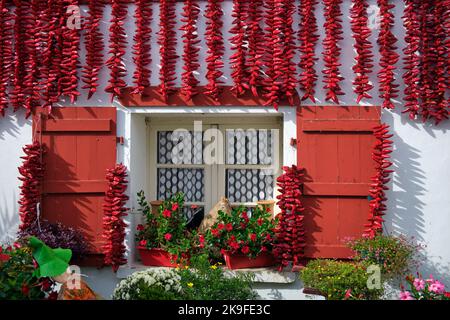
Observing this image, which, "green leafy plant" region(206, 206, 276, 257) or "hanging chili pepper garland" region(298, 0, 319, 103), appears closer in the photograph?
"green leafy plant" region(206, 206, 276, 257)

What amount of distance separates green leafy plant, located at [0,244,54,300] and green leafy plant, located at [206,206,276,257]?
1797mm

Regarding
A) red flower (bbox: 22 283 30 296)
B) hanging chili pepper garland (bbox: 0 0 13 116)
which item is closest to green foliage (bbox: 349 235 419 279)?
red flower (bbox: 22 283 30 296)

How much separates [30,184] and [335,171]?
2.92 metres

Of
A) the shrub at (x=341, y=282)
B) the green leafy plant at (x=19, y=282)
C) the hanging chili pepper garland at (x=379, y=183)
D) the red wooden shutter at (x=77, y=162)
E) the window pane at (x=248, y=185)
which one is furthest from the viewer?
the window pane at (x=248, y=185)

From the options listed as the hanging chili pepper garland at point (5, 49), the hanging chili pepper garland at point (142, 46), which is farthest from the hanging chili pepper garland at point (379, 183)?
the hanging chili pepper garland at point (5, 49)

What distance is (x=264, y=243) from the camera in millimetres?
5020

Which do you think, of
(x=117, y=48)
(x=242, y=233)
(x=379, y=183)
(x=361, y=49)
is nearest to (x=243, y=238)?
(x=242, y=233)

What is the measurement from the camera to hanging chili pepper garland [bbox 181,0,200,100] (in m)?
5.16

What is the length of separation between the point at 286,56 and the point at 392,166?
4.73 feet

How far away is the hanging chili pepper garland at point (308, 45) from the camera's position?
509 cm

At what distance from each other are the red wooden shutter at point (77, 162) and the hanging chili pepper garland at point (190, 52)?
763mm

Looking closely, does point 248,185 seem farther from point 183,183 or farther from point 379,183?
point 379,183

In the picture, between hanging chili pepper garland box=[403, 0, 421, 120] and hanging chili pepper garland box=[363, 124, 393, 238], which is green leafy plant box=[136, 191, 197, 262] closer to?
hanging chili pepper garland box=[363, 124, 393, 238]

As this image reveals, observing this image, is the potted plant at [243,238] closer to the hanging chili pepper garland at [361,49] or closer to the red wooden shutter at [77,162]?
the red wooden shutter at [77,162]
